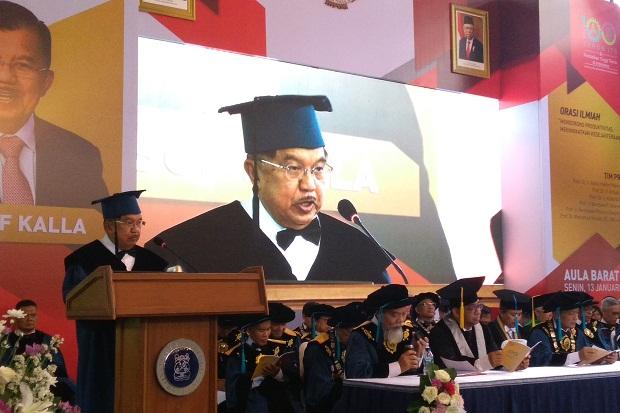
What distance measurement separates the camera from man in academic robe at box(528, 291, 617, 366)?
255 inches

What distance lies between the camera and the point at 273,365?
4.84 m

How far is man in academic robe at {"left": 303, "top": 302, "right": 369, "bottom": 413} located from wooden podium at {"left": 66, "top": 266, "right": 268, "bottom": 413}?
205 cm

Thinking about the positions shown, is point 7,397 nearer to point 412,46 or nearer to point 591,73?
point 412,46

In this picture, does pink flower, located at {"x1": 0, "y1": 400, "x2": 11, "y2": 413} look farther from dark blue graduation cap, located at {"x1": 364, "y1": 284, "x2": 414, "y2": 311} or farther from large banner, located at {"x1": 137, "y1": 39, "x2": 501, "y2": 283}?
large banner, located at {"x1": 137, "y1": 39, "x2": 501, "y2": 283}

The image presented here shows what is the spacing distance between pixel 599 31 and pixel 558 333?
476cm

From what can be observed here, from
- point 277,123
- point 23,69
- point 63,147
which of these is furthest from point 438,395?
point 277,123

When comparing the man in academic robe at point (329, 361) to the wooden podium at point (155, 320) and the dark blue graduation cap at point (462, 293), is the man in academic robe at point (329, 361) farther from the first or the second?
the wooden podium at point (155, 320)

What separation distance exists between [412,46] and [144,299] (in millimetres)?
6579

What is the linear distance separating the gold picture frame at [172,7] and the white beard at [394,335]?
3.51 meters

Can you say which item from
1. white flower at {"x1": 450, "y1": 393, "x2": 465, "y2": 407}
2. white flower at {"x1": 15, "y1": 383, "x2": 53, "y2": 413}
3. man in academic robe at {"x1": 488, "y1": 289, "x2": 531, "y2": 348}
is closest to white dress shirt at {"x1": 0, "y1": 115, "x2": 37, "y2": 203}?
white flower at {"x1": 450, "y1": 393, "x2": 465, "y2": 407}

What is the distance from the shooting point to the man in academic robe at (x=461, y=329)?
229 inches

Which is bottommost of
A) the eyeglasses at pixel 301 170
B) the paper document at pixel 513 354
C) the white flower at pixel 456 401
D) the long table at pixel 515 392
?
the long table at pixel 515 392

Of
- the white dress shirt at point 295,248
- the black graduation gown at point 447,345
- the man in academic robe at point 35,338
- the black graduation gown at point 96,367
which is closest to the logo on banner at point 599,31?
the white dress shirt at point 295,248

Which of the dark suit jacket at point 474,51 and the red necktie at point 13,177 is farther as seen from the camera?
the dark suit jacket at point 474,51
